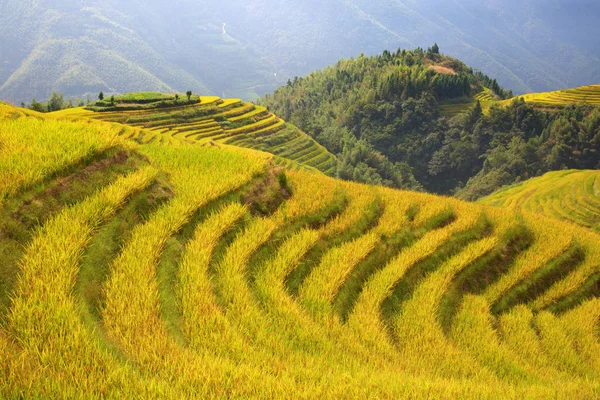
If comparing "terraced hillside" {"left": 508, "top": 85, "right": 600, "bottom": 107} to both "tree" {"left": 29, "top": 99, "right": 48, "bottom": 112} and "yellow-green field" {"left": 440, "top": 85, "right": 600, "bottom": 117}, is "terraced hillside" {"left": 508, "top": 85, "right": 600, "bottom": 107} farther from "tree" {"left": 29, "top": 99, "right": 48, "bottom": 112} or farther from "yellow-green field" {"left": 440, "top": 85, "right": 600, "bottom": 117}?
"tree" {"left": 29, "top": 99, "right": 48, "bottom": 112}

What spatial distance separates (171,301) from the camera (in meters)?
3.92

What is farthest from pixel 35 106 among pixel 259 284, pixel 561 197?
pixel 561 197

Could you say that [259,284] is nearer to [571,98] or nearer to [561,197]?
[561,197]

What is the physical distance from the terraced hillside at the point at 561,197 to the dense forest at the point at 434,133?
16039 millimetres

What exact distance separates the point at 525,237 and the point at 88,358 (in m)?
8.07

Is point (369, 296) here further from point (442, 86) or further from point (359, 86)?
point (359, 86)

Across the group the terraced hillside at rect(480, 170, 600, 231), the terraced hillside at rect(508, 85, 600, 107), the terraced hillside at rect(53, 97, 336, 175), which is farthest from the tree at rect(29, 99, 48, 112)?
the terraced hillside at rect(508, 85, 600, 107)

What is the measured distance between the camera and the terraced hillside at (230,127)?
48.2 m

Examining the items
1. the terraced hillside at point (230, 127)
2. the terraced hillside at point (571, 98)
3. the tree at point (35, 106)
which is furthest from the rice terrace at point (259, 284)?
the terraced hillside at point (571, 98)

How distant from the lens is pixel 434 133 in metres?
85.1

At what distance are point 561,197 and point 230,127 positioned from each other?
40.1 metres

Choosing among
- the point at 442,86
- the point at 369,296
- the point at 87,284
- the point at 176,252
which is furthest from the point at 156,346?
the point at 442,86

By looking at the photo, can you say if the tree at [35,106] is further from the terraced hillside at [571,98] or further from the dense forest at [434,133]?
the terraced hillside at [571,98]

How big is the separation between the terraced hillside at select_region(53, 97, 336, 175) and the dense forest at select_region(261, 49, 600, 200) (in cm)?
Result: 675
